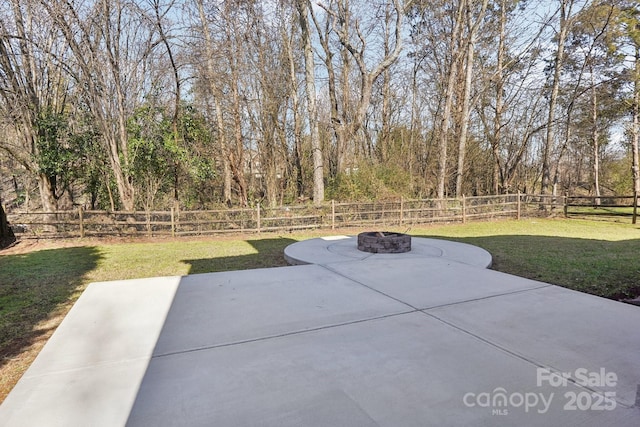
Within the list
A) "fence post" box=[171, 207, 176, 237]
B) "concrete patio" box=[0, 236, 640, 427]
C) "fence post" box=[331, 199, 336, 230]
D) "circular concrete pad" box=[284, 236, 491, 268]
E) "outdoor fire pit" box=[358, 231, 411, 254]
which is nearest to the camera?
"concrete patio" box=[0, 236, 640, 427]

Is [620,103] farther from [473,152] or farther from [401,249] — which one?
[401,249]

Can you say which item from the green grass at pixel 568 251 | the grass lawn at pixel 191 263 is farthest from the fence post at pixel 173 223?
the green grass at pixel 568 251

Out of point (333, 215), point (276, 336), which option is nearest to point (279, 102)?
point (333, 215)

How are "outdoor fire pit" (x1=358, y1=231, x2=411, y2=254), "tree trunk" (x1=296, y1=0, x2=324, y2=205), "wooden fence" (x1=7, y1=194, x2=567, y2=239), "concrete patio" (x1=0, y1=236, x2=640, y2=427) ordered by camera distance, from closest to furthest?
"concrete patio" (x1=0, y1=236, x2=640, y2=427), "outdoor fire pit" (x1=358, y1=231, x2=411, y2=254), "wooden fence" (x1=7, y1=194, x2=567, y2=239), "tree trunk" (x1=296, y1=0, x2=324, y2=205)

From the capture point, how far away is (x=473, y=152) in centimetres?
1956

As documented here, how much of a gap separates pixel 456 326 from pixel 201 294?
261 centimetres

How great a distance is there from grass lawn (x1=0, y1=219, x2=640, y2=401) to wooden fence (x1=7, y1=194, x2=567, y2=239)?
444mm

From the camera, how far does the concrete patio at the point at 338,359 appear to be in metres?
1.74

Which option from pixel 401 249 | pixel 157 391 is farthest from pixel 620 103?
pixel 157 391

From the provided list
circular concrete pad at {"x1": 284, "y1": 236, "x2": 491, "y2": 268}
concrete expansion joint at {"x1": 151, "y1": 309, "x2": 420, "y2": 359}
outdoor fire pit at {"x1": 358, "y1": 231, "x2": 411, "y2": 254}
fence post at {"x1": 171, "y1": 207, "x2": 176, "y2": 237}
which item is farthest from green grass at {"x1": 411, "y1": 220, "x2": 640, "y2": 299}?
fence post at {"x1": 171, "y1": 207, "x2": 176, "y2": 237}

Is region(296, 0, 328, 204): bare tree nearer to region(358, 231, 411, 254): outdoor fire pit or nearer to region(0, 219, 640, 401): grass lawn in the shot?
region(0, 219, 640, 401): grass lawn

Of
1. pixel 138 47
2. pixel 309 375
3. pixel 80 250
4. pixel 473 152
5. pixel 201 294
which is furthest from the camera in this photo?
pixel 473 152

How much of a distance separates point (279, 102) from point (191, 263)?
10852mm

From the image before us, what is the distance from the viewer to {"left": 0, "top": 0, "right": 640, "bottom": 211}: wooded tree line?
9852 millimetres
